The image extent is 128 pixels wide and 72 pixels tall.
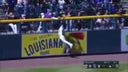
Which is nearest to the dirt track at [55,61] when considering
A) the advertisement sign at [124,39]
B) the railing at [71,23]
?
the advertisement sign at [124,39]

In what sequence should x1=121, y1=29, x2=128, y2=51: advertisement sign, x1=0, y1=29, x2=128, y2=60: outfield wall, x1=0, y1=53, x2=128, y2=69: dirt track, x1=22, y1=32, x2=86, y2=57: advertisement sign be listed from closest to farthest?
x1=0, y1=53, x2=128, y2=69: dirt track < x1=0, y1=29, x2=128, y2=60: outfield wall < x1=22, y1=32, x2=86, y2=57: advertisement sign < x1=121, y1=29, x2=128, y2=51: advertisement sign

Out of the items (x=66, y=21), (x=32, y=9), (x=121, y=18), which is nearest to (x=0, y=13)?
(x=32, y=9)

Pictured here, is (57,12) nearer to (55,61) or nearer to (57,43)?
(57,43)

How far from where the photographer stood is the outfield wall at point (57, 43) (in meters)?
16.7

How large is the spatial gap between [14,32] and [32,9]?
1.99 meters

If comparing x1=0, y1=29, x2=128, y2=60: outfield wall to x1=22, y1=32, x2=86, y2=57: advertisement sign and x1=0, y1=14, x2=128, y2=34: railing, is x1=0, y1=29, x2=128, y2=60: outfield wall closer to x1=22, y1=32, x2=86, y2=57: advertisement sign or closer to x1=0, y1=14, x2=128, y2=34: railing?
x1=22, y1=32, x2=86, y2=57: advertisement sign

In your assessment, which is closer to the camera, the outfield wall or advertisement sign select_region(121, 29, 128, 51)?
the outfield wall

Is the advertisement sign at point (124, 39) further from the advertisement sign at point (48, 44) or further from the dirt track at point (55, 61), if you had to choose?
the advertisement sign at point (48, 44)

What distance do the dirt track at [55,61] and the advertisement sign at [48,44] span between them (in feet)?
1.28

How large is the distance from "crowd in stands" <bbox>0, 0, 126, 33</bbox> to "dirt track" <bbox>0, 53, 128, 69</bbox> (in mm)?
1166

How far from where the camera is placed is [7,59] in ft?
54.6

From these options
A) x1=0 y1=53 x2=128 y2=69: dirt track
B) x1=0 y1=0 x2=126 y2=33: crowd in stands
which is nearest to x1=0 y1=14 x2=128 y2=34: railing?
x1=0 y1=0 x2=126 y2=33: crowd in stands

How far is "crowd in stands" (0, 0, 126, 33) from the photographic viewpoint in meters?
17.0

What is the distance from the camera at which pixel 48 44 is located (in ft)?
56.9
